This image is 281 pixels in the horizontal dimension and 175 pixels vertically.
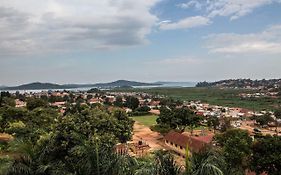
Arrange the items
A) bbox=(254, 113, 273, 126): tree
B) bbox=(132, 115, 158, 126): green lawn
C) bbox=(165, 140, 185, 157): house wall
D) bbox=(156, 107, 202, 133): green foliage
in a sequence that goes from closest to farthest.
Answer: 1. bbox=(165, 140, 185, 157): house wall
2. bbox=(156, 107, 202, 133): green foliage
3. bbox=(254, 113, 273, 126): tree
4. bbox=(132, 115, 158, 126): green lawn

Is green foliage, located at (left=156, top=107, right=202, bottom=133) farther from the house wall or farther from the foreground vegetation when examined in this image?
the house wall

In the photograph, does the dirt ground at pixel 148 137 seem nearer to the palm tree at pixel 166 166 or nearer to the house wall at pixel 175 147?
the house wall at pixel 175 147

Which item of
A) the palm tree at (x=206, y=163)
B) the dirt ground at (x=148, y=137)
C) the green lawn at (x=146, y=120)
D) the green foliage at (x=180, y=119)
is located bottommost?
the dirt ground at (x=148, y=137)

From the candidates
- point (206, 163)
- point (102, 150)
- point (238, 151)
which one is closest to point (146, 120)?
point (238, 151)

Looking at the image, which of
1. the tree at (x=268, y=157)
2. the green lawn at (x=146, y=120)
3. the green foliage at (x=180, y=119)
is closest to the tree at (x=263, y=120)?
the green lawn at (x=146, y=120)

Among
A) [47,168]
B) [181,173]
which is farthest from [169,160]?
[47,168]

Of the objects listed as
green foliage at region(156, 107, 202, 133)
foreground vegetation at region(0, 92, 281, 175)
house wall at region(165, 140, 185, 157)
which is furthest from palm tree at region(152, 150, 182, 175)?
green foliage at region(156, 107, 202, 133)

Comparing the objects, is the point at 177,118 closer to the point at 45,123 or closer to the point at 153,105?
the point at 45,123
